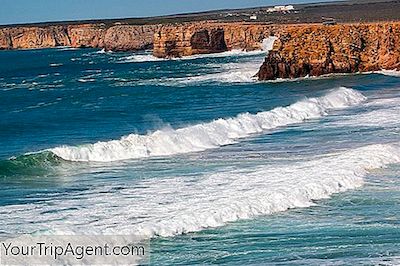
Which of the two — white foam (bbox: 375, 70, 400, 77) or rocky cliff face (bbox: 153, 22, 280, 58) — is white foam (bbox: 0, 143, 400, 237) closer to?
white foam (bbox: 375, 70, 400, 77)

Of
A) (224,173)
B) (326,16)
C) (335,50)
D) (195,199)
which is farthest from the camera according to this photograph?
(326,16)

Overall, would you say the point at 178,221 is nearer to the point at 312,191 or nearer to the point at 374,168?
the point at 312,191

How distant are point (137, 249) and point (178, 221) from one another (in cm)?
160

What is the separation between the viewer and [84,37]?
424 ft

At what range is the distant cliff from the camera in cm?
10494

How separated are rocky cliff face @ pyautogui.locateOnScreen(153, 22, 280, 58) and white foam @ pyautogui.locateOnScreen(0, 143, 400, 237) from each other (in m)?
58.9

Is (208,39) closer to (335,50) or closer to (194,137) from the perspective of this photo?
(335,50)

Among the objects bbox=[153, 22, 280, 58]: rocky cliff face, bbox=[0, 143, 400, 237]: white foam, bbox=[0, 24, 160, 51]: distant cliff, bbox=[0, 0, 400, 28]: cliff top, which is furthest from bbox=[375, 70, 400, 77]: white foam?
bbox=[0, 24, 160, 51]: distant cliff

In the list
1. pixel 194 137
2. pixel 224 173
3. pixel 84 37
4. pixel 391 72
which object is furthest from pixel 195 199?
pixel 84 37

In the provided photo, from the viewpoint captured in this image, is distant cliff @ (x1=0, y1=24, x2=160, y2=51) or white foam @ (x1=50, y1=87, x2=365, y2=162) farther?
distant cliff @ (x1=0, y1=24, x2=160, y2=51)

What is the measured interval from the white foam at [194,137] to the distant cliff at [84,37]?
2833 inches

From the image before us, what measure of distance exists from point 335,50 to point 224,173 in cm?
2850

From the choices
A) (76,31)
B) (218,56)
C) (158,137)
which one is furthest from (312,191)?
(76,31)

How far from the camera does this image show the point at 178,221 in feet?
46.5
